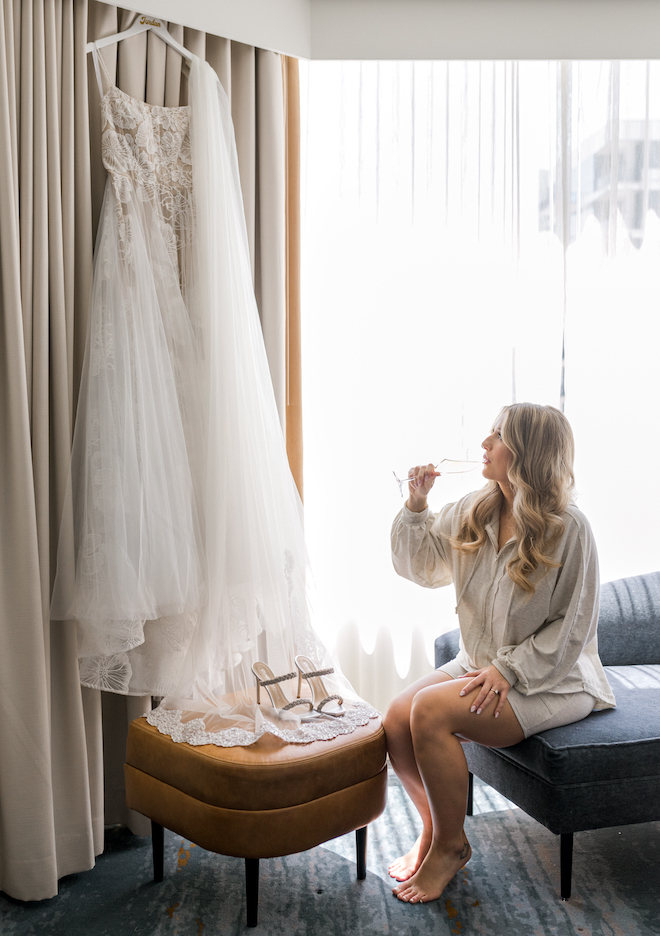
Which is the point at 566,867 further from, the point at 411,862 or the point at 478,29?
the point at 478,29

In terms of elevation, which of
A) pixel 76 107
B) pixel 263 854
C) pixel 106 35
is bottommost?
pixel 263 854

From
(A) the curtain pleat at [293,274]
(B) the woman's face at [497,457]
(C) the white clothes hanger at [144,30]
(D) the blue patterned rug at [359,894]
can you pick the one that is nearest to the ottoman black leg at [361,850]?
(D) the blue patterned rug at [359,894]

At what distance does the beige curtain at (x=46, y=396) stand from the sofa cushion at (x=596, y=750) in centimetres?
107

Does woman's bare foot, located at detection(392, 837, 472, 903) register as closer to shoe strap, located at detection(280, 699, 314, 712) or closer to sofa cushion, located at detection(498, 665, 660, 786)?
sofa cushion, located at detection(498, 665, 660, 786)

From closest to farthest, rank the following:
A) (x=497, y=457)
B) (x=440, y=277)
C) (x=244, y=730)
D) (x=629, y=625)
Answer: (x=244, y=730), (x=497, y=457), (x=629, y=625), (x=440, y=277)

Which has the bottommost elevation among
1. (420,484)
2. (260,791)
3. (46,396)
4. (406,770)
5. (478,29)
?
(406,770)

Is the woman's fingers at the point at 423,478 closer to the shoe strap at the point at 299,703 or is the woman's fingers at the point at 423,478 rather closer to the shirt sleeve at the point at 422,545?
the shirt sleeve at the point at 422,545

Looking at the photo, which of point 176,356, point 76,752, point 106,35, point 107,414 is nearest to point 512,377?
point 176,356

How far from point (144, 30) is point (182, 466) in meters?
1.24

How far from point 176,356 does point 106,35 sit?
903 mm

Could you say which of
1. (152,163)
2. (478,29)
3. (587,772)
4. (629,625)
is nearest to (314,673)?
(587,772)

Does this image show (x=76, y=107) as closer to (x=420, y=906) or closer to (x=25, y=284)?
(x=25, y=284)

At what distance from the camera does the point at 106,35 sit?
1.95m

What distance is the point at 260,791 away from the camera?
61.1 inches
